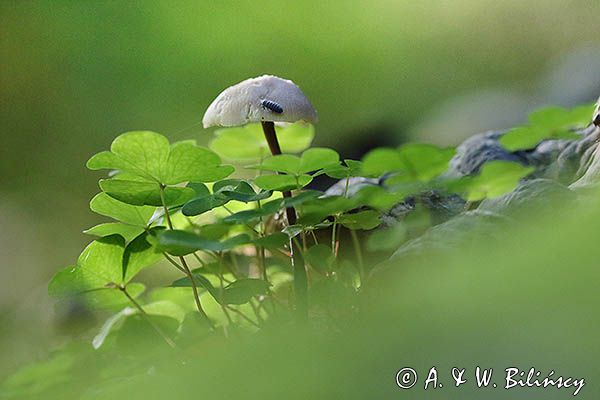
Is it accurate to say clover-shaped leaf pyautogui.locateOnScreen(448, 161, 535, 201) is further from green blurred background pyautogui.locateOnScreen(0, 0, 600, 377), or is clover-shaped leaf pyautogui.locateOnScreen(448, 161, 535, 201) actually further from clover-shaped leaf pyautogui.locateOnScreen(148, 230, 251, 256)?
green blurred background pyautogui.locateOnScreen(0, 0, 600, 377)

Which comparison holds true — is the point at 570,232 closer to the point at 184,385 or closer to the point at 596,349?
the point at 596,349

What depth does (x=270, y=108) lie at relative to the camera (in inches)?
20.8

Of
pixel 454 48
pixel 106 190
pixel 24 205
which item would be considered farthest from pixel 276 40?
pixel 106 190

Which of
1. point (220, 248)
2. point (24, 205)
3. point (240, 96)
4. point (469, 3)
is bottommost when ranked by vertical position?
point (220, 248)

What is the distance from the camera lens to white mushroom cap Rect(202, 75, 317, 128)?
531mm

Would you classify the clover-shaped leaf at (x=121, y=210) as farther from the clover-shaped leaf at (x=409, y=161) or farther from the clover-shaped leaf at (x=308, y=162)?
the clover-shaped leaf at (x=409, y=161)

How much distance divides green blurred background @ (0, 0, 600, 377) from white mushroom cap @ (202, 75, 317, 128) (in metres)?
1.15

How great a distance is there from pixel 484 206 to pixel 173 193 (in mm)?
271

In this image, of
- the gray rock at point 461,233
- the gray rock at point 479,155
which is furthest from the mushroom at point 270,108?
the gray rock at point 479,155

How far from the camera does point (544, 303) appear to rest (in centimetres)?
28

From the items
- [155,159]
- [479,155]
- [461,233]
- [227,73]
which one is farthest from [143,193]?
[227,73]

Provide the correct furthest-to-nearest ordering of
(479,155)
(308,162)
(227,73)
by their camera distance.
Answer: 1. (227,73)
2. (479,155)
3. (308,162)

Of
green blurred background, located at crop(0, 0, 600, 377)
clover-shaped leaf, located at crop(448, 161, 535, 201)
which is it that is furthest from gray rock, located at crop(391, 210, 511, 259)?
green blurred background, located at crop(0, 0, 600, 377)

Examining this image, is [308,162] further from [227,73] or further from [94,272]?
[227,73]
